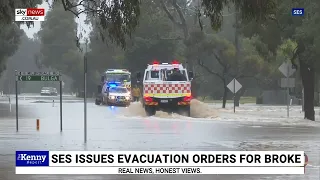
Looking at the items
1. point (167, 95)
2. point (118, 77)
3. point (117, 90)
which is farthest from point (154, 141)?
point (118, 77)

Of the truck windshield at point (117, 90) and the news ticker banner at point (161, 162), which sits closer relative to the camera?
the news ticker banner at point (161, 162)

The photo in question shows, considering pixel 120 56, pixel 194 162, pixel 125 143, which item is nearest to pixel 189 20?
pixel 120 56

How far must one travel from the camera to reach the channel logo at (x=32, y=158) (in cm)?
1329

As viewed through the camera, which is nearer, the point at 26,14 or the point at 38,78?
the point at 26,14

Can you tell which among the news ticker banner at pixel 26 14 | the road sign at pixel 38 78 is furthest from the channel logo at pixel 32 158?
the road sign at pixel 38 78

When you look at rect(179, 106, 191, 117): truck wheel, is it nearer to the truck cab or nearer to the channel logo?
the truck cab

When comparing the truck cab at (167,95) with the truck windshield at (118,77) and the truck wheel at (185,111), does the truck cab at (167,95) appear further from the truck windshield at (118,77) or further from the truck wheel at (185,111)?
the truck windshield at (118,77)

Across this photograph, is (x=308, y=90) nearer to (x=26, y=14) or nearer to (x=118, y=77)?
(x=26, y=14)

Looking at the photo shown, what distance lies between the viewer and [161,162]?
1352 cm

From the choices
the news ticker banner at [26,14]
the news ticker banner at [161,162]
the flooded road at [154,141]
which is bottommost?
the flooded road at [154,141]

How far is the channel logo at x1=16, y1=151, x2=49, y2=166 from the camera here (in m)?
13.3

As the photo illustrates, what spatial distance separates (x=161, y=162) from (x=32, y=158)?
221 cm

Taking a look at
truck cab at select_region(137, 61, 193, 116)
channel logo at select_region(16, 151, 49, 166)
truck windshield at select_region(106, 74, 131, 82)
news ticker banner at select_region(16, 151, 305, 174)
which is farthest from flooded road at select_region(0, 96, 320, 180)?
truck windshield at select_region(106, 74, 131, 82)

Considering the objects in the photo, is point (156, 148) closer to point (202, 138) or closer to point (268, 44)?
point (202, 138)
